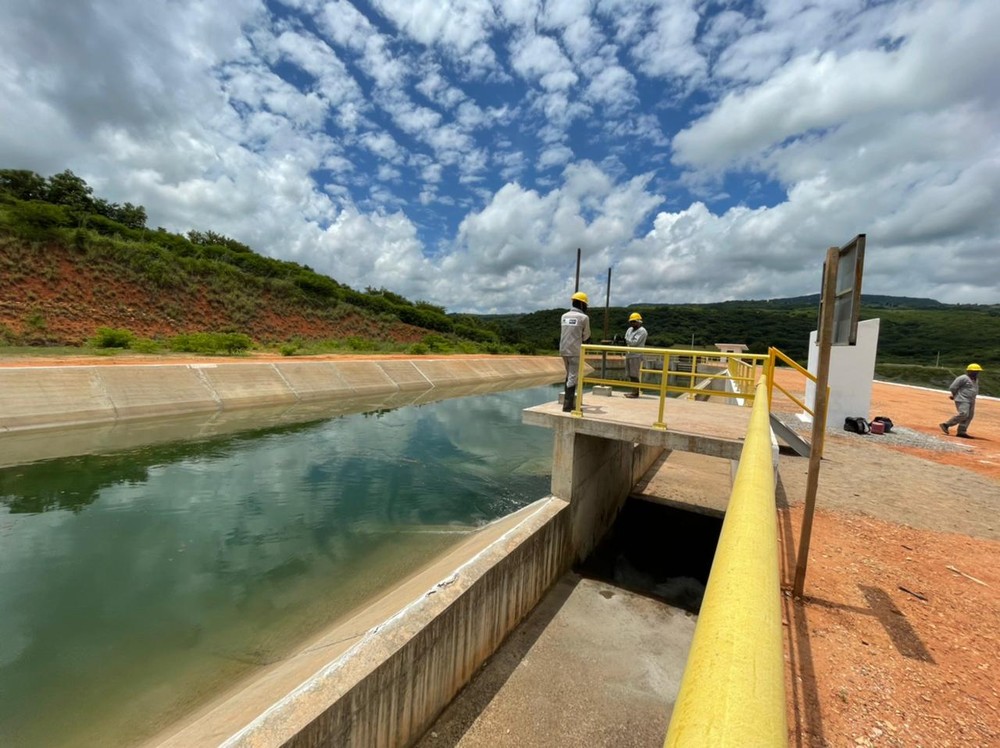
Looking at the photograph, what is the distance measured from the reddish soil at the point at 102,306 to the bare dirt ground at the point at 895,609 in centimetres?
3083

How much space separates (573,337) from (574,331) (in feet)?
0.31

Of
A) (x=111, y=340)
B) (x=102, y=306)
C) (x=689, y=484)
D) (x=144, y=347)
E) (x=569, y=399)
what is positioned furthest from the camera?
(x=102, y=306)

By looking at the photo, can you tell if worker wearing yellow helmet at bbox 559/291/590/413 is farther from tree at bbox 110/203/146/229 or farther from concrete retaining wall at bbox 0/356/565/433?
tree at bbox 110/203/146/229

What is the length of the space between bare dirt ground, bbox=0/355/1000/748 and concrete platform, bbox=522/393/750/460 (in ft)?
4.63

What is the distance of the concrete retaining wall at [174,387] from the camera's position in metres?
12.5

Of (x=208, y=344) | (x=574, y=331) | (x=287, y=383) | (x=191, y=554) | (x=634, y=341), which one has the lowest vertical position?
(x=191, y=554)

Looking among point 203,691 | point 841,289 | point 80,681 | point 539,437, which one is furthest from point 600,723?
point 539,437

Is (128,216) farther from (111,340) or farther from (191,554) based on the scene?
(191,554)

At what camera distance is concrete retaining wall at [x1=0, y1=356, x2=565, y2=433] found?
41.1 ft

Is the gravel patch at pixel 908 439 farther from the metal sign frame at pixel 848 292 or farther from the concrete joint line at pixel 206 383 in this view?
the concrete joint line at pixel 206 383

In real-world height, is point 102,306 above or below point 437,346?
above

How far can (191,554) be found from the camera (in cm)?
686

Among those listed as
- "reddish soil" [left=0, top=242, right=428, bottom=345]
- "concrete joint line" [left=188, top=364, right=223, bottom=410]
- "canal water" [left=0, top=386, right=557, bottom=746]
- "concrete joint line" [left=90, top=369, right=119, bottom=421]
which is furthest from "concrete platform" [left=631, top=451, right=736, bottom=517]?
"reddish soil" [left=0, top=242, right=428, bottom=345]

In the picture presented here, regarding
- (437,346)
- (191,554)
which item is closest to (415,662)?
(191,554)
